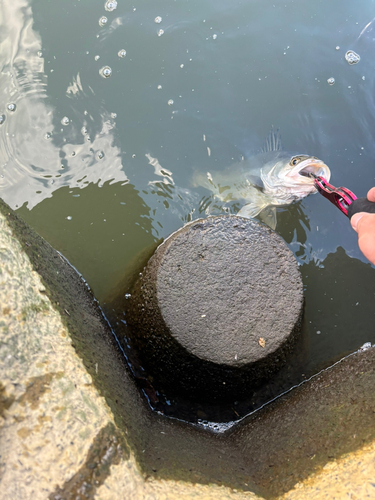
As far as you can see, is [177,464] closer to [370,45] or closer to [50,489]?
[50,489]

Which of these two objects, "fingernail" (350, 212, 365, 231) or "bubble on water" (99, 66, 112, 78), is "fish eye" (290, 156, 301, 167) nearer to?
"fingernail" (350, 212, 365, 231)

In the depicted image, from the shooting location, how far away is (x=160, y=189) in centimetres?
374

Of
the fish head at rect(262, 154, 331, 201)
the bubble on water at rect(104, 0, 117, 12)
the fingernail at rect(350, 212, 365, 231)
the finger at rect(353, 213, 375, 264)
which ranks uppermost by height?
the bubble on water at rect(104, 0, 117, 12)

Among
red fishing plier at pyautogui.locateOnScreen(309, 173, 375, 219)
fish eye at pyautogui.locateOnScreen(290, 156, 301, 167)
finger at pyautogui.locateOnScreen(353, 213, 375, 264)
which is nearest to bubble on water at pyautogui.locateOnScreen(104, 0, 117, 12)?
fish eye at pyautogui.locateOnScreen(290, 156, 301, 167)

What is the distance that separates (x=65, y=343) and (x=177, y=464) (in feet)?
3.13

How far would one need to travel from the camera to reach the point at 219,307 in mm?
2672

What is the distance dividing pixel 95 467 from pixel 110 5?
4778 millimetres

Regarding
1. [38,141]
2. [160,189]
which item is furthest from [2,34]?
[160,189]

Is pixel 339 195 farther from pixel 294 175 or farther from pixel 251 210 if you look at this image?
pixel 251 210

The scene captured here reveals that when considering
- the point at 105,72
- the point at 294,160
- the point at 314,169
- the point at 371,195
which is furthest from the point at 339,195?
the point at 105,72

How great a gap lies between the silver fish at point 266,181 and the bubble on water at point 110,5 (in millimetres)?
2335

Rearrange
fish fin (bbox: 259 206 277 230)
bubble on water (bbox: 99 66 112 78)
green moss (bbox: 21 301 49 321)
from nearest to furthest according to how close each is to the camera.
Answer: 1. green moss (bbox: 21 301 49 321)
2. fish fin (bbox: 259 206 277 230)
3. bubble on water (bbox: 99 66 112 78)

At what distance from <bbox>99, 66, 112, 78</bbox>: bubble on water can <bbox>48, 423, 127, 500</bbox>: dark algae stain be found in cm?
380

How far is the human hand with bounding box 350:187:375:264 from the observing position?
1.93 meters
